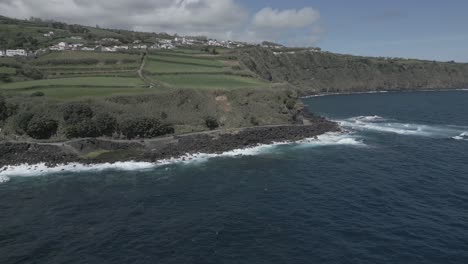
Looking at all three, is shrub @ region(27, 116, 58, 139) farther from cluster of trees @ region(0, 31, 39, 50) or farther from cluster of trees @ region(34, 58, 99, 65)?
cluster of trees @ region(0, 31, 39, 50)

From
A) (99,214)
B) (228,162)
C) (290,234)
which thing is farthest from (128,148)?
(290,234)

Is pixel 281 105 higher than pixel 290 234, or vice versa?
pixel 281 105

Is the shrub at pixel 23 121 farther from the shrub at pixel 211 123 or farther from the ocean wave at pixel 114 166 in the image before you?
the shrub at pixel 211 123

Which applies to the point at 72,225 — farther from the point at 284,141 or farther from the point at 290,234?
the point at 284,141

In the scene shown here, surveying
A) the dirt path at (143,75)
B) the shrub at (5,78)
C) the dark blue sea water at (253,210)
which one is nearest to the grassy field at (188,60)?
the dirt path at (143,75)

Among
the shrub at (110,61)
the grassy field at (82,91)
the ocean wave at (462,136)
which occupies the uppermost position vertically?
the shrub at (110,61)

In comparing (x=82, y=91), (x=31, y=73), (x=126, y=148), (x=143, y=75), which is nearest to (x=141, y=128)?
(x=126, y=148)
